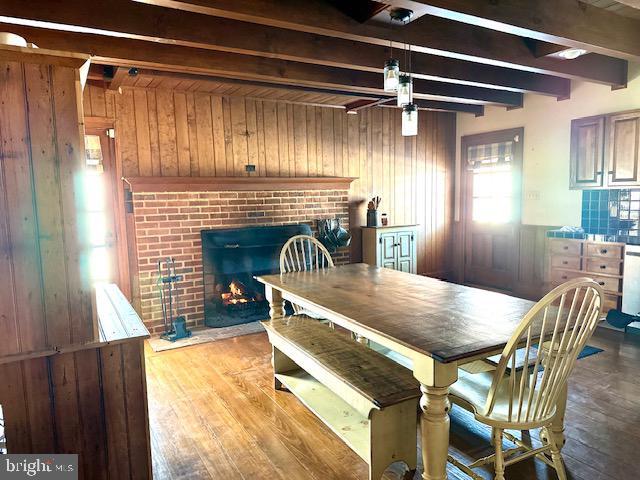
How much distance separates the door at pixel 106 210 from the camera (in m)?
4.03

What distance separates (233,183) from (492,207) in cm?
355

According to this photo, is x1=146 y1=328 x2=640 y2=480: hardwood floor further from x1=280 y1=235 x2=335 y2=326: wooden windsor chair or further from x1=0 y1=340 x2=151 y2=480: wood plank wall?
x1=280 y1=235 x2=335 y2=326: wooden windsor chair

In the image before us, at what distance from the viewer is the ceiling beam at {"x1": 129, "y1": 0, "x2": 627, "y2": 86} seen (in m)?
2.29

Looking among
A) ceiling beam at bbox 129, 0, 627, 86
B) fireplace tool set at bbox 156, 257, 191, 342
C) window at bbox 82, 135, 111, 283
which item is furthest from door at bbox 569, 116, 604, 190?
window at bbox 82, 135, 111, 283

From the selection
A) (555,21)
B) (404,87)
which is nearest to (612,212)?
(555,21)

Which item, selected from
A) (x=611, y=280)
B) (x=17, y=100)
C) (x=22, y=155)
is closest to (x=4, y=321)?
(x=22, y=155)

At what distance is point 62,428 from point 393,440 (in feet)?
4.59

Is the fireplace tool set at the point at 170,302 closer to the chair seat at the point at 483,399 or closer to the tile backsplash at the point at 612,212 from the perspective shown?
the chair seat at the point at 483,399

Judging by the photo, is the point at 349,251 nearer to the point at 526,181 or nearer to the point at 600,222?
the point at 526,181

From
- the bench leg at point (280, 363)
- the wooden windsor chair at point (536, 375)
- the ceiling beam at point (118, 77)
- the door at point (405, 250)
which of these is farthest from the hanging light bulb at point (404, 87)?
the door at point (405, 250)

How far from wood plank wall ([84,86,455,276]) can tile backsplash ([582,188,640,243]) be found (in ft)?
6.62

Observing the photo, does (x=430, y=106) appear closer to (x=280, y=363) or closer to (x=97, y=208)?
(x=280, y=363)

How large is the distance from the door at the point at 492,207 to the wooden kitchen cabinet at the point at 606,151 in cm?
85

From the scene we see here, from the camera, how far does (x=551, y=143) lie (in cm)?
504
